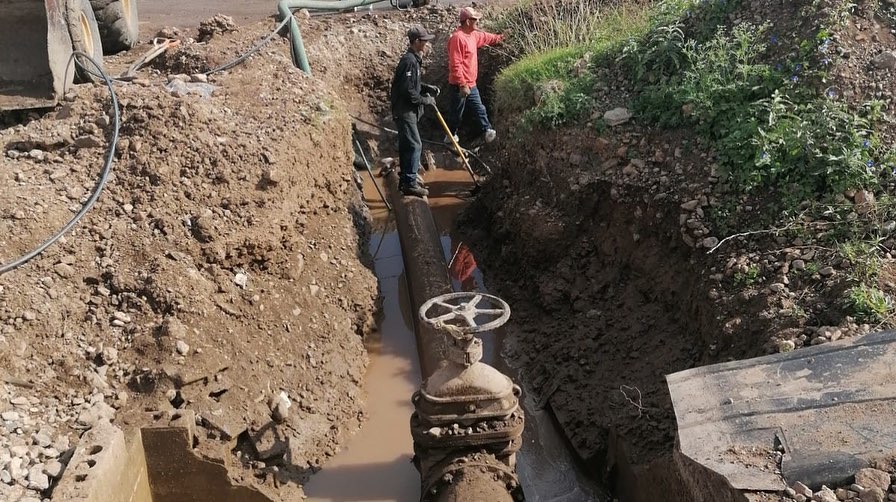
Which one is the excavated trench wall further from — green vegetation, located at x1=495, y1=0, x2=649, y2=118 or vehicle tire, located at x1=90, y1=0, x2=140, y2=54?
vehicle tire, located at x1=90, y1=0, x2=140, y2=54

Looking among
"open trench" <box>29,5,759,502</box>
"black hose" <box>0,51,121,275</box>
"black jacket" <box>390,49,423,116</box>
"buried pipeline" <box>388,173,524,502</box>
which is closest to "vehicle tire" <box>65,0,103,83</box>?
"black hose" <box>0,51,121,275</box>

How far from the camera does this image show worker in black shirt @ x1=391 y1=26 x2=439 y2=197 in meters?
8.43

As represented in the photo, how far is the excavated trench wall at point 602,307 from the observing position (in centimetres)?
536

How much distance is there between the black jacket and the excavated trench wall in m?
→ 1.19

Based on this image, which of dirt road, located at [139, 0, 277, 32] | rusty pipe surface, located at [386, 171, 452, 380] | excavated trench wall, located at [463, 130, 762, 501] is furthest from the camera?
dirt road, located at [139, 0, 277, 32]

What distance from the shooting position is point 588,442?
5.70m

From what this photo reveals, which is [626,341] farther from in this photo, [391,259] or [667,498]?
[391,259]

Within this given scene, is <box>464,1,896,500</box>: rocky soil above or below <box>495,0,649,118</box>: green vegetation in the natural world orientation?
below

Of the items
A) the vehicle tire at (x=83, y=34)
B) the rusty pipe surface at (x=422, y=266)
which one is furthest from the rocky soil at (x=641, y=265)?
the vehicle tire at (x=83, y=34)

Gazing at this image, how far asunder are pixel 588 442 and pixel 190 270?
10.3ft

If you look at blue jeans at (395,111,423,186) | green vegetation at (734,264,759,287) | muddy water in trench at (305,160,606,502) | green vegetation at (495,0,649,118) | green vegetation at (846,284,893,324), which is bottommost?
muddy water in trench at (305,160,606,502)

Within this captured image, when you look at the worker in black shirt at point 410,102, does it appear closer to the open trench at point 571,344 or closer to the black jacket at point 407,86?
the black jacket at point 407,86

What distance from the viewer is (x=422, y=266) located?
7145 millimetres

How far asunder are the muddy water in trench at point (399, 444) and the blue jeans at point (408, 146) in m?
1.43
